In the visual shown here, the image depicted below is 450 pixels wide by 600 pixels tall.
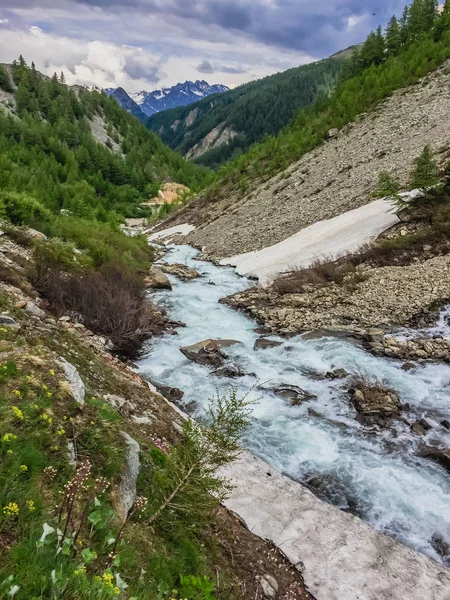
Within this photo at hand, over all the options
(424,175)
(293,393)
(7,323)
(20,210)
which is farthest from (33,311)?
(424,175)

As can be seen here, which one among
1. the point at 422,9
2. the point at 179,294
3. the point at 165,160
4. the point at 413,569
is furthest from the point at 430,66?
the point at 165,160

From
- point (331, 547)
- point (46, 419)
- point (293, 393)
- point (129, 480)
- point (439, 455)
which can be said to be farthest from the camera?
point (293, 393)

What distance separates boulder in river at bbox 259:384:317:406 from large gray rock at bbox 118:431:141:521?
6.11 metres

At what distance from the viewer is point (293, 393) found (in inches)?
435

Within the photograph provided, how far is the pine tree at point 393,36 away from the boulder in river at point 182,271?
167 ft

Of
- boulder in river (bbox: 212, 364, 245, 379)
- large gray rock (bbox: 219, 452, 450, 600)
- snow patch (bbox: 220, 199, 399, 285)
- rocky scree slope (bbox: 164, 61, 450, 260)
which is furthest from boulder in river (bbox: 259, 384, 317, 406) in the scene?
rocky scree slope (bbox: 164, 61, 450, 260)

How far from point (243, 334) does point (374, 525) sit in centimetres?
922

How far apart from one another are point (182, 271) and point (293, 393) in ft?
53.8

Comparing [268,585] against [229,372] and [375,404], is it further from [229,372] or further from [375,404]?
[229,372]

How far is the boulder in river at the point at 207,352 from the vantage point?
13.0m

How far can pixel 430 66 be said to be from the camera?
4422 centimetres

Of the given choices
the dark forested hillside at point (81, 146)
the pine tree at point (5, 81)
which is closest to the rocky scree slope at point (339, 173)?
the dark forested hillside at point (81, 146)

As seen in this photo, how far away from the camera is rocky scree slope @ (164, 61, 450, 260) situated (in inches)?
1152

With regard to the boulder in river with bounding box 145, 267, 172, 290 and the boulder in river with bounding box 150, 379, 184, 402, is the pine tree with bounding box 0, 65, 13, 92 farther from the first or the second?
the boulder in river with bounding box 150, 379, 184, 402
